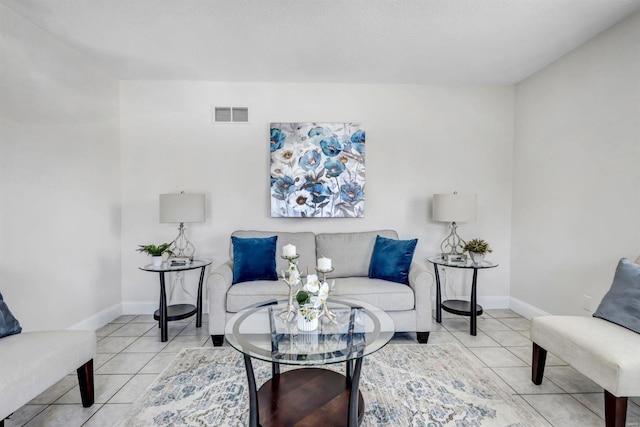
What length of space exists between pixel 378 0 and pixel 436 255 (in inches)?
106

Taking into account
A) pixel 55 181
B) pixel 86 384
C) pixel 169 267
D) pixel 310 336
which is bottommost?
pixel 86 384

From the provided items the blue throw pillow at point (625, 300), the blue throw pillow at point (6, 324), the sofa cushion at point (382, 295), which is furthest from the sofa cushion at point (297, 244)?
the blue throw pillow at point (625, 300)

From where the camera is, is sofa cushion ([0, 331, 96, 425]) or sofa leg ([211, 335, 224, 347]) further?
sofa leg ([211, 335, 224, 347])

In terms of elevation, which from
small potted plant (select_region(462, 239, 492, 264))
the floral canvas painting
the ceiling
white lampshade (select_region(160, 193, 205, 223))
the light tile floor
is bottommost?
the light tile floor

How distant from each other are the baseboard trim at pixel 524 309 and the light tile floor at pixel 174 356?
83 mm

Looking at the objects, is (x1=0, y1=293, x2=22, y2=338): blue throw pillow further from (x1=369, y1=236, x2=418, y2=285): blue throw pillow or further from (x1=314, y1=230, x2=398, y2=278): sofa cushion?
(x1=369, y1=236, x2=418, y2=285): blue throw pillow

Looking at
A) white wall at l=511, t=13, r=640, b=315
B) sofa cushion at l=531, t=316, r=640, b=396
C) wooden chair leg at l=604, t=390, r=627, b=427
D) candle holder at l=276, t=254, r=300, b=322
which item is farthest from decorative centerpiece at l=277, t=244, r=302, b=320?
white wall at l=511, t=13, r=640, b=315

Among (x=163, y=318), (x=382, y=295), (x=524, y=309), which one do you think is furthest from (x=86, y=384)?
(x=524, y=309)

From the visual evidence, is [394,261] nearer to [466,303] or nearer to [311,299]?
[466,303]

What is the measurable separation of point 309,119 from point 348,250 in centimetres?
155

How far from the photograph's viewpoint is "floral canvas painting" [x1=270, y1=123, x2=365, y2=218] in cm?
368

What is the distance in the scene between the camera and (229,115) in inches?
147

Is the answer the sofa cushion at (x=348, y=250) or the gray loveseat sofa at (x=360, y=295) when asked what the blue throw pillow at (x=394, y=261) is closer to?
the gray loveseat sofa at (x=360, y=295)

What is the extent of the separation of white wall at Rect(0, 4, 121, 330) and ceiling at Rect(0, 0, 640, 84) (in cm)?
28
